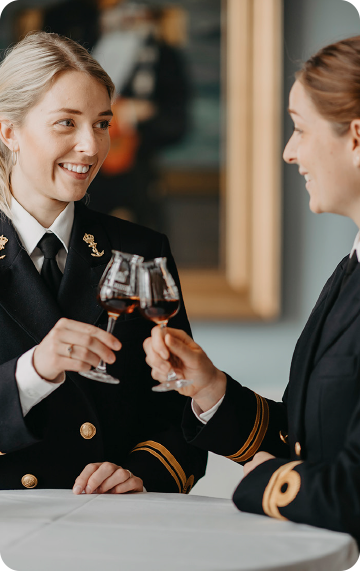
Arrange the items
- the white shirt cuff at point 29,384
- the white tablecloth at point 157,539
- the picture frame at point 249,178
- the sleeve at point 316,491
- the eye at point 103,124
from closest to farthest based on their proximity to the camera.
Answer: the white tablecloth at point 157,539 → the sleeve at point 316,491 → the white shirt cuff at point 29,384 → the eye at point 103,124 → the picture frame at point 249,178

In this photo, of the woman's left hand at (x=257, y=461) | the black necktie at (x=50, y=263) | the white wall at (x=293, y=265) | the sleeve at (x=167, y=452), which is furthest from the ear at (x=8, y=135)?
the white wall at (x=293, y=265)

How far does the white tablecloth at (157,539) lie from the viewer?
3.60 ft

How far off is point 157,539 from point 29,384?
0.50 metres

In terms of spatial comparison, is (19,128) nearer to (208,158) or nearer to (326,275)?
(208,158)

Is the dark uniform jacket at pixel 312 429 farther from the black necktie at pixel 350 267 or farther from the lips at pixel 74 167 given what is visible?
the lips at pixel 74 167

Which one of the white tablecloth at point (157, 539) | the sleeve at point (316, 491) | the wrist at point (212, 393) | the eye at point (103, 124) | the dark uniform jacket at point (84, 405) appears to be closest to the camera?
the white tablecloth at point (157, 539)

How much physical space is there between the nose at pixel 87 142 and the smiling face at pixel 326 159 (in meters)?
0.52

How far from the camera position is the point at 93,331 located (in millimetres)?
1445

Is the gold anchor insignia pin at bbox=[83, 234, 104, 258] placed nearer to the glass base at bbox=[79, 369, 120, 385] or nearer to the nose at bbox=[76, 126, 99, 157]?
the nose at bbox=[76, 126, 99, 157]

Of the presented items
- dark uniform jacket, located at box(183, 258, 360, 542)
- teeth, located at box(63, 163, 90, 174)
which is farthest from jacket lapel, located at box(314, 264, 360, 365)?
teeth, located at box(63, 163, 90, 174)

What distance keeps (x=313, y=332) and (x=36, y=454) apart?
0.74m

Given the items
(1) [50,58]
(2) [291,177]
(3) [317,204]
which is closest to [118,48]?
(2) [291,177]

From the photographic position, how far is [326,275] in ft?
11.5

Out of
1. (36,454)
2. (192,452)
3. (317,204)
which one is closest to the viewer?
(317,204)
